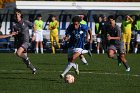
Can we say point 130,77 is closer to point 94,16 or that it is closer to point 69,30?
point 69,30

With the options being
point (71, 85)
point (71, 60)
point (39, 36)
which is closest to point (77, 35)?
point (71, 60)

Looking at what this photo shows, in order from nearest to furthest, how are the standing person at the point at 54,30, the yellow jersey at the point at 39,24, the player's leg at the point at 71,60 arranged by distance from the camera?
1. the player's leg at the point at 71,60
2. the standing person at the point at 54,30
3. the yellow jersey at the point at 39,24

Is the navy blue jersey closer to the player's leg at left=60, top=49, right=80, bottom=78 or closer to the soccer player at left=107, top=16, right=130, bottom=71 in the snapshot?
the player's leg at left=60, top=49, right=80, bottom=78

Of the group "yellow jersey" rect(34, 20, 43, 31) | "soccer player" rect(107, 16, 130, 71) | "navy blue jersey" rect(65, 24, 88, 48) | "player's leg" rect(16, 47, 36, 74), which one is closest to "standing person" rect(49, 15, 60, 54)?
"yellow jersey" rect(34, 20, 43, 31)

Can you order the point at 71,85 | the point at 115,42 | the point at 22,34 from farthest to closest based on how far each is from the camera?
the point at 115,42 < the point at 22,34 < the point at 71,85

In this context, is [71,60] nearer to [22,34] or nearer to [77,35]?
[77,35]

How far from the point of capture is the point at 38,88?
623 inches

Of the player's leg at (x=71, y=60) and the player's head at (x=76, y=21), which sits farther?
the player's head at (x=76, y=21)

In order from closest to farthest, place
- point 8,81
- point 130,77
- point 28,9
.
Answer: point 8,81 < point 130,77 < point 28,9

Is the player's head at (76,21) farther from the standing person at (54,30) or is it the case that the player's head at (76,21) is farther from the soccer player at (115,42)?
the standing person at (54,30)

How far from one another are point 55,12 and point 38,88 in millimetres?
25706

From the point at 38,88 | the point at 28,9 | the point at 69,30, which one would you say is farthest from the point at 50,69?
the point at 28,9

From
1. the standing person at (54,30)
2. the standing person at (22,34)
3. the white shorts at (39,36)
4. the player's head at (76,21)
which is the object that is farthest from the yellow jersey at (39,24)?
the player's head at (76,21)

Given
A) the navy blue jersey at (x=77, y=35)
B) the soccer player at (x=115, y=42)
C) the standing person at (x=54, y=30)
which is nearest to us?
the navy blue jersey at (x=77, y=35)
